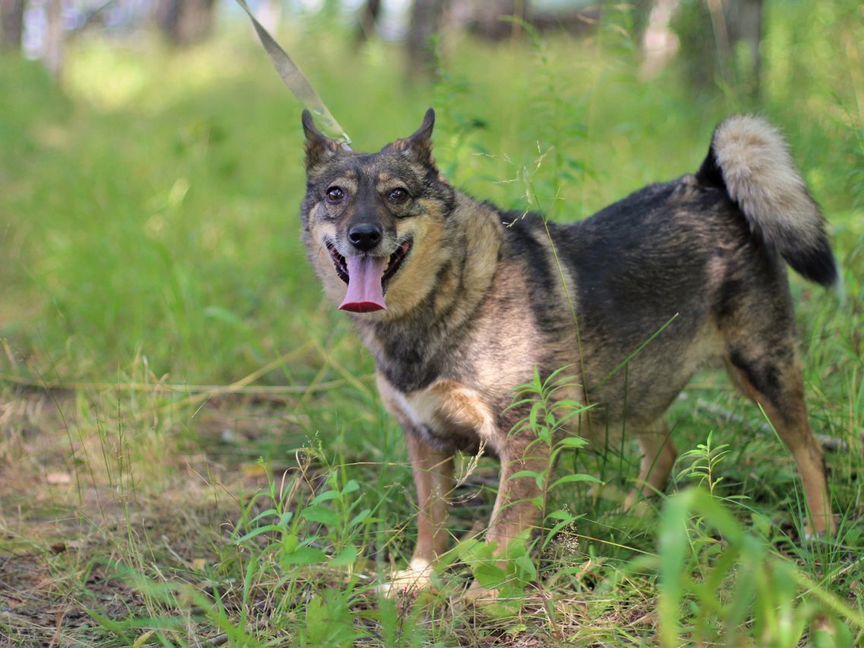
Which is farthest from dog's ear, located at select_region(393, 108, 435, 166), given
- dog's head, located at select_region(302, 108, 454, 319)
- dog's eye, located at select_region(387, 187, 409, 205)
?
dog's eye, located at select_region(387, 187, 409, 205)

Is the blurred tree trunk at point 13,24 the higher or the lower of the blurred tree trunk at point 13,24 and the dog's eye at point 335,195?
the higher

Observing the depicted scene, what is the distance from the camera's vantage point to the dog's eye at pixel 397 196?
331cm

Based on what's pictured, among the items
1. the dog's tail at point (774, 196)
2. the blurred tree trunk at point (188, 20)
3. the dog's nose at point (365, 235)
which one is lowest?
the dog's nose at point (365, 235)

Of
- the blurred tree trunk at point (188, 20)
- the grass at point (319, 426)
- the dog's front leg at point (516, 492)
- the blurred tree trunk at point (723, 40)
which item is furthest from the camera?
the blurred tree trunk at point (188, 20)

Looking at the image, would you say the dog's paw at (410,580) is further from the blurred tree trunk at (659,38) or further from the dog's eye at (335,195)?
the blurred tree trunk at (659,38)

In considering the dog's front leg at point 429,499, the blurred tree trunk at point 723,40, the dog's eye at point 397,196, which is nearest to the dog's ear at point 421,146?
the dog's eye at point 397,196

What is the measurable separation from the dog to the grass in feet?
0.58

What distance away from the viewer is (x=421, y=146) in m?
3.49

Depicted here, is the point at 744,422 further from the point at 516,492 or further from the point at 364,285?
the point at 364,285

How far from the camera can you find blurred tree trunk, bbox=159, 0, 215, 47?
2114 cm

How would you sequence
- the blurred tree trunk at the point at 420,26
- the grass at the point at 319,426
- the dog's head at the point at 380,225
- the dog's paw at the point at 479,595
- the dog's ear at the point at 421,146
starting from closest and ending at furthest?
the grass at the point at 319,426
the dog's paw at the point at 479,595
the dog's head at the point at 380,225
the dog's ear at the point at 421,146
the blurred tree trunk at the point at 420,26

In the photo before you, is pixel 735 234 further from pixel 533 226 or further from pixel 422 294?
pixel 422 294

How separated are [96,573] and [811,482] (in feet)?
8.75

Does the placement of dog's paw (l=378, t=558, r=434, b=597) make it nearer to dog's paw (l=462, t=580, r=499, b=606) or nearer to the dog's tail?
dog's paw (l=462, t=580, r=499, b=606)
